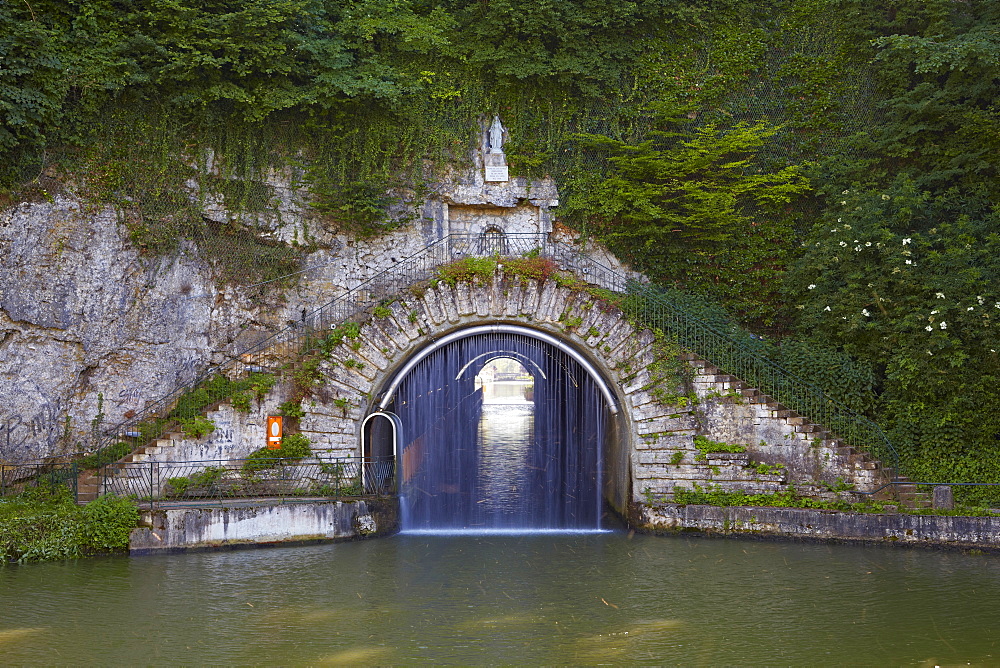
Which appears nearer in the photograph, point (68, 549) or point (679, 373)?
point (68, 549)

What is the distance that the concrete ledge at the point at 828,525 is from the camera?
13.6m

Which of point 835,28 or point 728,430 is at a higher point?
point 835,28

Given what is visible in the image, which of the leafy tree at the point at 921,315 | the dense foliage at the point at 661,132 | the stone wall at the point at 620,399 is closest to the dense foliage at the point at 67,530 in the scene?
the stone wall at the point at 620,399

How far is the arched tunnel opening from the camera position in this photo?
659 inches

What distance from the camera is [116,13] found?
1666cm

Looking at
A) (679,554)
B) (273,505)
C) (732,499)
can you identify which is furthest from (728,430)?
(273,505)

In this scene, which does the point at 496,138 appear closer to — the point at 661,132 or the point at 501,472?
the point at 661,132

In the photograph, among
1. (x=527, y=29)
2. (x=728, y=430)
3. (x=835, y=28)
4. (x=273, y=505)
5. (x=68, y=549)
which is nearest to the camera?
(x=68, y=549)

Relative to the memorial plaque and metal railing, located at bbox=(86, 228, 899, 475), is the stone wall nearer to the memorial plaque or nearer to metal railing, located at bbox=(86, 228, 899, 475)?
metal railing, located at bbox=(86, 228, 899, 475)

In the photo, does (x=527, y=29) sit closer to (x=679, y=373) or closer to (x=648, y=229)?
(x=648, y=229)

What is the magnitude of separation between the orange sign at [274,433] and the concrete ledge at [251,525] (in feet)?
3.80

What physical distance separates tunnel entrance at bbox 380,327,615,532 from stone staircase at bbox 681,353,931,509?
6.98ft

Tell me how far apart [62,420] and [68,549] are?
14.9ft

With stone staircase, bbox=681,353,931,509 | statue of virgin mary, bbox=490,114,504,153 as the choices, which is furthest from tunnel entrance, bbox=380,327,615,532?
statue of virgin mary, bbox=490,114,504,153
